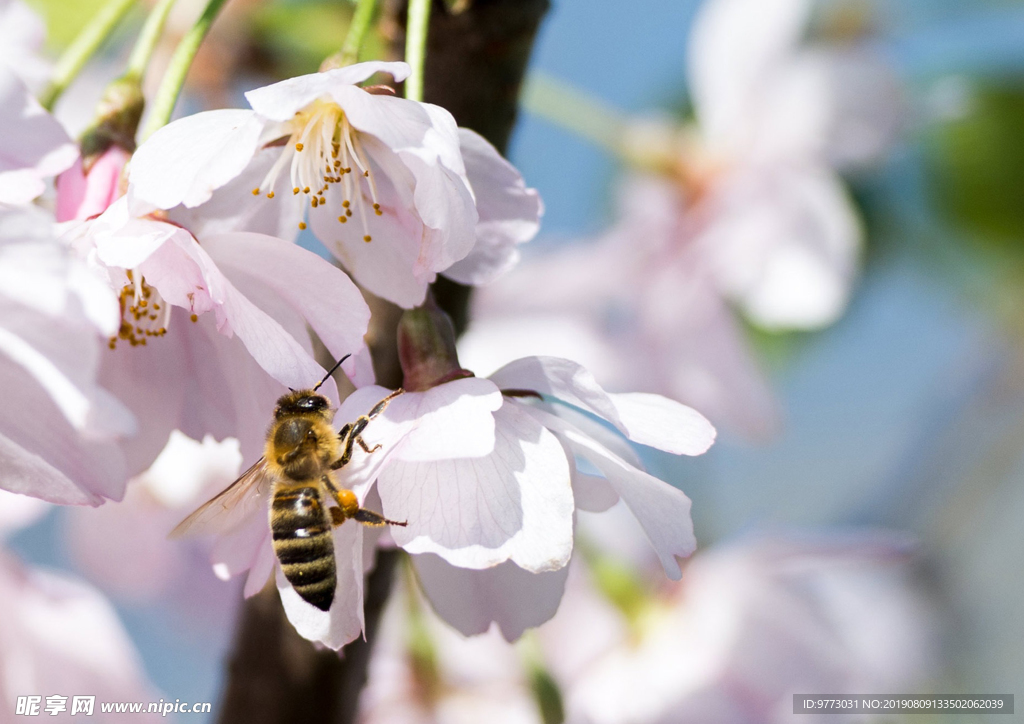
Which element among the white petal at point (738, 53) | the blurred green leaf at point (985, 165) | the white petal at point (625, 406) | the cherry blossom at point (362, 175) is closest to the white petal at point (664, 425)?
the white petal at point (625, 406)

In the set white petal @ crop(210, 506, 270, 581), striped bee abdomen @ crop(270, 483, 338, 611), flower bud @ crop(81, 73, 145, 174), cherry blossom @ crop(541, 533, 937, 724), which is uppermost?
flower bud @ crop(81, 73, 145, 174)

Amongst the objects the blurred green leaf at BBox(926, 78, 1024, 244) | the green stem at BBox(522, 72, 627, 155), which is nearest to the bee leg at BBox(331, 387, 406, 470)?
the green stem at BBox(522, 72, 627, 155)

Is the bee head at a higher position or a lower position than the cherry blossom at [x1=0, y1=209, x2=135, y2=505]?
lower

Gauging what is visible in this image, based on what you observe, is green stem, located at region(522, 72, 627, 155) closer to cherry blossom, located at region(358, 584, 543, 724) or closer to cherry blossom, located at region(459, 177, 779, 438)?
cherry blossom, located at region(459, 177, 779, 438)

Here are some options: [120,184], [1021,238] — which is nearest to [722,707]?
[120,184]

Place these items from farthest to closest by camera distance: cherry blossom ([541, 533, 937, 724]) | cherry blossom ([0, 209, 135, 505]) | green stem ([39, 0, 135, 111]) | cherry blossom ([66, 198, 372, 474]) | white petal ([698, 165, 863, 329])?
1. white petal ([698, 165, 863, 329])
2. cherry blossom ([541, 533, 937, 724])
3. green stem ([39, 0, 135, 111])
4. cherry blossom ([66, 198, 372, 474])
5. cherry blossom ([0, 209, 135, 505])

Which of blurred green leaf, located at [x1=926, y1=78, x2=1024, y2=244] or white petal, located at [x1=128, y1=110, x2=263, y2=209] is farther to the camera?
blurred green leaf, located at [x1=926, y1=78, x2=1024, y2=244]

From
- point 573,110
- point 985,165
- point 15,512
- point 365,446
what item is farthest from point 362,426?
point 985,165

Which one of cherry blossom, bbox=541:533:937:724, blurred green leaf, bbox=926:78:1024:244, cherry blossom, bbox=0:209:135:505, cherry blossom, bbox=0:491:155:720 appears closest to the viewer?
cherry blossom, bbox=0:209:135:505

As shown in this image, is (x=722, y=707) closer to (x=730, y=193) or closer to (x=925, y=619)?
(x=730, y=193)
